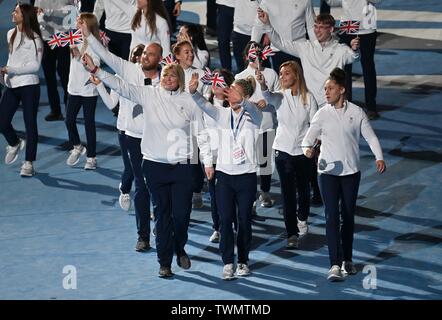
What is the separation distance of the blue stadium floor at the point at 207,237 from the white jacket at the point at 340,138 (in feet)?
3.24

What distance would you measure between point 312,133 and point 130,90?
5.42 ft

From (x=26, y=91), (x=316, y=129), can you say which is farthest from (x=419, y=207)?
(x=26, y=91)

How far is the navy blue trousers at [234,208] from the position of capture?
11461 millimetres

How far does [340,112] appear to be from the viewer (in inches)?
451

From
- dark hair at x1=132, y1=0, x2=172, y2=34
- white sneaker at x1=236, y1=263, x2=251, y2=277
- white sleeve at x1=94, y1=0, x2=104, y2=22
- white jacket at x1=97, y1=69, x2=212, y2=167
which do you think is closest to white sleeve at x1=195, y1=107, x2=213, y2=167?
white jacket at x1=97, y1=69, x2=212, y2=167

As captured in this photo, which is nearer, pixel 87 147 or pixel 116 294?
pixel 116 294

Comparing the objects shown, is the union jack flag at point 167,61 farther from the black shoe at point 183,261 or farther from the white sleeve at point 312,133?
the black shoe at point 183,261

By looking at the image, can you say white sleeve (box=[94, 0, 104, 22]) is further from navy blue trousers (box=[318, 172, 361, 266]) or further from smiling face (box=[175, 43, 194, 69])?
navy blue trousers (box=[318, 172, 361, 266])

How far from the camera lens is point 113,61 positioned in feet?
39.8

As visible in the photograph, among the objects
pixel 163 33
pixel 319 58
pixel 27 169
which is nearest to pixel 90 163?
pixel 27 169

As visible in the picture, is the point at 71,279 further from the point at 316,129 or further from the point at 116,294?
the point at 316,129

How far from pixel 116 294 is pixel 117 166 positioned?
13.2 feet

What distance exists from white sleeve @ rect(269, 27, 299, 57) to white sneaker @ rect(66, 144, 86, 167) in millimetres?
2889

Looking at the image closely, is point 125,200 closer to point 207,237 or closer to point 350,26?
point 207,237
